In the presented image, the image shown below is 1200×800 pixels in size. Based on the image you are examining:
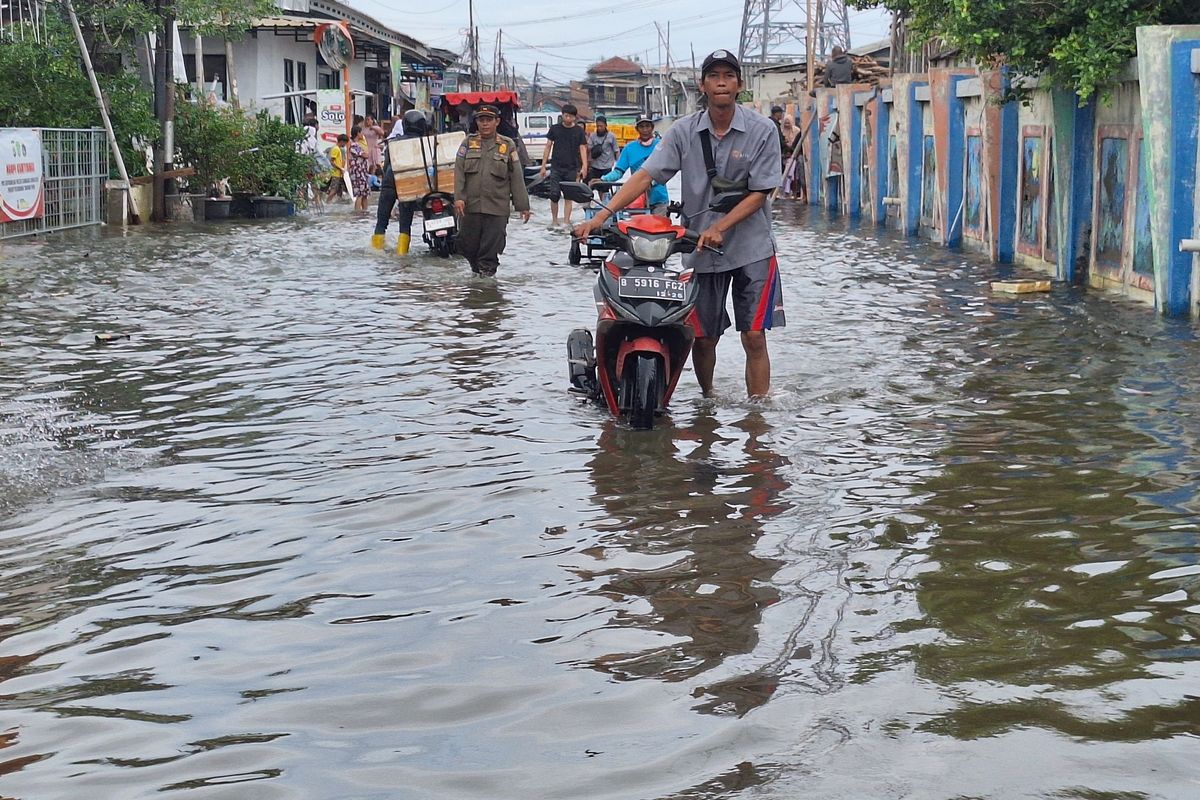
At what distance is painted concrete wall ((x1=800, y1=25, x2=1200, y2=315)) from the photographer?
1153cm

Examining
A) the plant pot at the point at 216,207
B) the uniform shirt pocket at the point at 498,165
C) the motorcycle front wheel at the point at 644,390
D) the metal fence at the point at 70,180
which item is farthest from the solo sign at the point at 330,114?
the motorcycle front wheel at the point at 644,390

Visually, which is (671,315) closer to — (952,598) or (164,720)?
(952,598)

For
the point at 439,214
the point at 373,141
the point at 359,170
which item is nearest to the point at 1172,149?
the point at 439,214

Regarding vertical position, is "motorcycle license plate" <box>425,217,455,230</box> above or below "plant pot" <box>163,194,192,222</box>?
below

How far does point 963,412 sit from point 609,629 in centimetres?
394

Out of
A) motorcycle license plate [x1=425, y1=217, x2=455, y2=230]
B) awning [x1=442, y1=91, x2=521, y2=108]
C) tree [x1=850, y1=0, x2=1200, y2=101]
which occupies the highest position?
awning [x1=442, y1=91, x2=521, y2=108]

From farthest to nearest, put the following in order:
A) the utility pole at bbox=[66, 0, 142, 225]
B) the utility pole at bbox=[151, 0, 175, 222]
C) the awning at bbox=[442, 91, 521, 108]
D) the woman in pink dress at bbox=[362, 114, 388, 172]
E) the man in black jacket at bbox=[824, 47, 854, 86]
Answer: the man in black jacket at bbox=[824, 47, 854, 86] < the awning at bbox=[442, 91, 521, 108] < the woman in pink dress at bbox=[362, 114, 388, 172] < the utility pole at bbox=[151, 0, 175, 222] < the utility pole at bbox=[66, 0, 142, 225]

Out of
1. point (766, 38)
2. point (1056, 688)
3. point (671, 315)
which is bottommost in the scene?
point (1056, 688)

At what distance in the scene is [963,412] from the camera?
7.97 metres

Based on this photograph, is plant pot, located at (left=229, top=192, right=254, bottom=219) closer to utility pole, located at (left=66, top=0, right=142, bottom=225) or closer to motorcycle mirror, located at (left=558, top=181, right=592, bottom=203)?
utility pole, located at (left=66, top=0, right=142, bottom=225)

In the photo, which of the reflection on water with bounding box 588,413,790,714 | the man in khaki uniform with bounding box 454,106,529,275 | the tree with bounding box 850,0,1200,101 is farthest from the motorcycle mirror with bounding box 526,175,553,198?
the tree with bounding box 850,0,1200,101

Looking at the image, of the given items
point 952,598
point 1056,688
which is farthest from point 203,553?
point 1056,688

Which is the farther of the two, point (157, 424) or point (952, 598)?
point (157, 424)

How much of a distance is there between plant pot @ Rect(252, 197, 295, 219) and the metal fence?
2.80 metres
